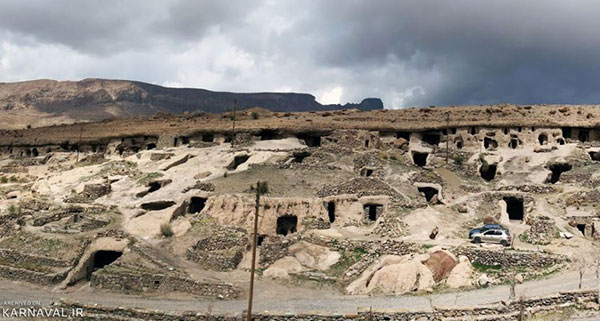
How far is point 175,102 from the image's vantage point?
13538cm

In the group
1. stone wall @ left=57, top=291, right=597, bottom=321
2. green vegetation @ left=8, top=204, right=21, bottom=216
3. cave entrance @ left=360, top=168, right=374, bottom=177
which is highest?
cave entrance @ left=360, top=168, right=374, bottom=177

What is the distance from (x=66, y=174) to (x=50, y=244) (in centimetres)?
1555

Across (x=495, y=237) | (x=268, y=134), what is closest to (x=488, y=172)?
(x=495, y=237)

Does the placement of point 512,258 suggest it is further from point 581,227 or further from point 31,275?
point 31,275

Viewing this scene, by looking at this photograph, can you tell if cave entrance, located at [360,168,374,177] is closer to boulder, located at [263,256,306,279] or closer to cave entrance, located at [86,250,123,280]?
boulder, located at [263,256,306,279]

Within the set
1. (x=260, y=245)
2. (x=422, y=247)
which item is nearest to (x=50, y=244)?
(x=260, y=245)

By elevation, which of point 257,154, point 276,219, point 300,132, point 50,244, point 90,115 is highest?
point 90,115

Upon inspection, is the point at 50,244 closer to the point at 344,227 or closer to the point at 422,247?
the point at 344,227

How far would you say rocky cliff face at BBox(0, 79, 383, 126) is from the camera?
121 meters

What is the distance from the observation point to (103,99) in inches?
5108

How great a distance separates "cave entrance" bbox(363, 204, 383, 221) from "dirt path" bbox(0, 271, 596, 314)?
8287 millimetres

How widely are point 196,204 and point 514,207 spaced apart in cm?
1961

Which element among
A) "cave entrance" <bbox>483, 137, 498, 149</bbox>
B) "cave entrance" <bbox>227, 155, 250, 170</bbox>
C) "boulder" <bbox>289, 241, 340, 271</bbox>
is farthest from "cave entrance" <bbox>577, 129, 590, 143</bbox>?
"boulder" <bbox>289, 241, 340, 271</bbox>

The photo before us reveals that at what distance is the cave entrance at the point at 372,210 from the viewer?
29.7 metres
